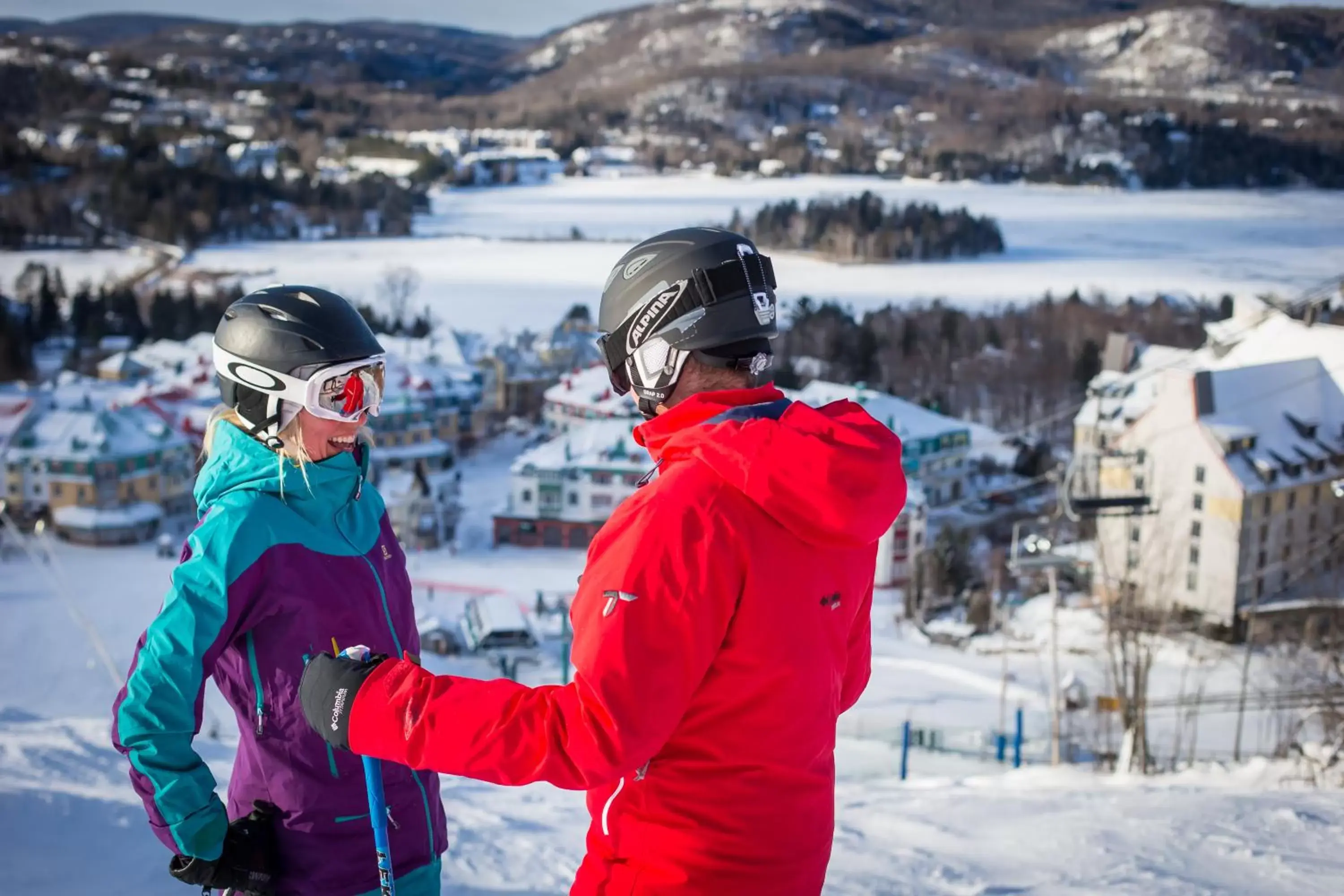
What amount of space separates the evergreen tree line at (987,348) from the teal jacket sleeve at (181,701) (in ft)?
81.2

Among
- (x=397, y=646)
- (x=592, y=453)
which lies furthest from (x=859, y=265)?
(x=397, y=646)

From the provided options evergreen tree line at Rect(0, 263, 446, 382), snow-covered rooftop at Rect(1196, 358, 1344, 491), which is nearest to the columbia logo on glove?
snow-covered rooftop at Rect(1196, 358, 1344, 491)

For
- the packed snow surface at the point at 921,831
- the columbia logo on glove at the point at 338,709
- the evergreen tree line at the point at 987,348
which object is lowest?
the evergreen tree line at the point at 987,348

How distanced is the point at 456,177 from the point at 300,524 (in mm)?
91824

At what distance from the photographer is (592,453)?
70.7 feet

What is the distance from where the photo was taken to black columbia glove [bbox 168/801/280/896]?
5.09ft

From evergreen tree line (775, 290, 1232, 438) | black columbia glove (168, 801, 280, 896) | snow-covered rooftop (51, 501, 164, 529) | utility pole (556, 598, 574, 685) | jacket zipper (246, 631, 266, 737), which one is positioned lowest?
snow-covered rooftop (51, 501, 164, 529)

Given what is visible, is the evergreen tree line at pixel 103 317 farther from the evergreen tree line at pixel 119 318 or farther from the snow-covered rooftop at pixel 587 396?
the snow-covered rooftop at pixel 587 396

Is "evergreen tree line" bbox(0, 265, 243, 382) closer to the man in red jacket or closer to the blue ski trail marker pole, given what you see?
the blue ski trail marker pole

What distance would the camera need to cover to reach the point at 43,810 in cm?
343

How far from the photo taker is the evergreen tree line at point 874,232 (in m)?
51.0

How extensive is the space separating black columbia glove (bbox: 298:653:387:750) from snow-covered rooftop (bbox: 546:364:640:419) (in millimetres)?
24092

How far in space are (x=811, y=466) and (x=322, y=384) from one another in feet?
2.90

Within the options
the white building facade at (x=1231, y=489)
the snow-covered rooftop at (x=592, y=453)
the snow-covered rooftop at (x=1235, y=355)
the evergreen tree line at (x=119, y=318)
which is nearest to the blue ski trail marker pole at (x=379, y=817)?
the white building facade at (x=1231, y=489)
